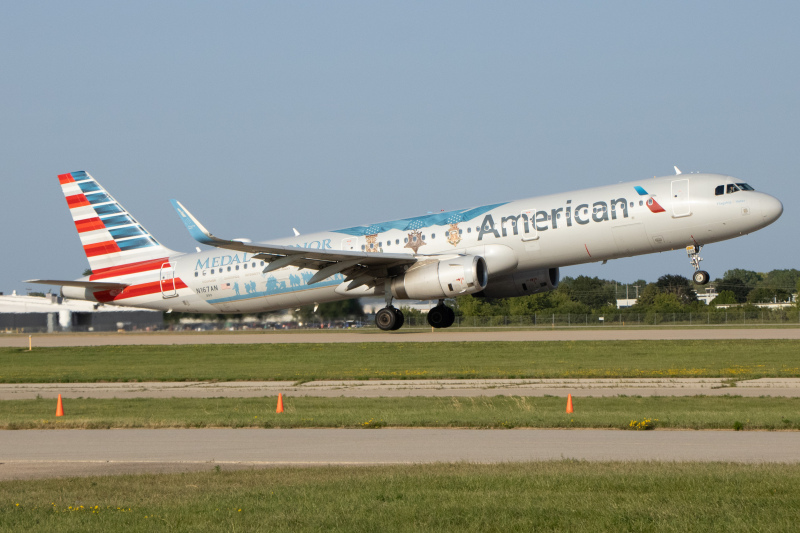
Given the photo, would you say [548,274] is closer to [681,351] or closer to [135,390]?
[681,351]

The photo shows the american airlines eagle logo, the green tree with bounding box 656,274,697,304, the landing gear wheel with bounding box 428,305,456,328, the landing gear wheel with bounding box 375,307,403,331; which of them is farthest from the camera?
the green tree with bounding box 656,274,697,304

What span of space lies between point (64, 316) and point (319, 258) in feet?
202

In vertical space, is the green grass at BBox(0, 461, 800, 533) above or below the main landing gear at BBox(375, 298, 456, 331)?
below

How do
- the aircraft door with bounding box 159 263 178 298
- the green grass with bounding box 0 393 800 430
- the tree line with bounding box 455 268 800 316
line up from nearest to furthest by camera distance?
the green grass with bounding box 0 393 800 430 → the aircraft door with bounding box 159 263 178 298 → the tree line with bounding box 455 268 800 316

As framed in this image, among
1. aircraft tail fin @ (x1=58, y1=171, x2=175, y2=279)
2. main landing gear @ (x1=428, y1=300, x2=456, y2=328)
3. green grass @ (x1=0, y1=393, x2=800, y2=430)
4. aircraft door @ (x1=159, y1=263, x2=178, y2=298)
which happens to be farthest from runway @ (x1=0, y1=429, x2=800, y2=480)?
aircraft tail fin @ (x1=58, y1=171, x2=175, y2=279)

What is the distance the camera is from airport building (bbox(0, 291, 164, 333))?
81.2m

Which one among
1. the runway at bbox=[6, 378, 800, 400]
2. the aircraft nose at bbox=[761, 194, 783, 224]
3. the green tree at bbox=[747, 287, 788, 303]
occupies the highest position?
the aircraft nose at bbox=[761, 194, 783, 224]

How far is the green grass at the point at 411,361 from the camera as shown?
3494 centimetres

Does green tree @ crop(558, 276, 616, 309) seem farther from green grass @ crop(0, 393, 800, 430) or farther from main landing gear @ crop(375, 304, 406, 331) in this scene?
green grass @ crop(0, 393, 800, 430)

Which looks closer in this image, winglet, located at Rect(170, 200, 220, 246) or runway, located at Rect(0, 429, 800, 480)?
runway, located at Rect(0, 429, 800, 480)

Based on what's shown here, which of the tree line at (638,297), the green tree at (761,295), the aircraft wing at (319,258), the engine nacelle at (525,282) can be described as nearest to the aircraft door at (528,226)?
the engine nacelle at (525,282)

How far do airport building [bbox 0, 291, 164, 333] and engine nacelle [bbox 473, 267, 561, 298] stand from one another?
135 feet

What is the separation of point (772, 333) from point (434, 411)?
1511 inches

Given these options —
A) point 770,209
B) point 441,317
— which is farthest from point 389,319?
point 770,209
